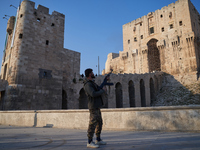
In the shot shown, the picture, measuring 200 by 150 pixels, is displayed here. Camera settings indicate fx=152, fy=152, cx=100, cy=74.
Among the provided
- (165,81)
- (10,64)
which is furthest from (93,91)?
(165,81)

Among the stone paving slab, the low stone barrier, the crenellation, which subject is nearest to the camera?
the stone paving slab

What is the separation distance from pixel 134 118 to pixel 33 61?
11.6 meters

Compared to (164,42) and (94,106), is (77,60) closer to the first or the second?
(94,106)

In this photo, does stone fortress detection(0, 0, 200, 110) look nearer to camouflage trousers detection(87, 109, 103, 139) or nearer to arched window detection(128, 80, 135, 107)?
arched window detection(128, 80, 135, 107)

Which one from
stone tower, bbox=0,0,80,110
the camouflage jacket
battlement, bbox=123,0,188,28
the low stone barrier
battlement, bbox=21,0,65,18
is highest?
battlement, bbox=123,0,188,28

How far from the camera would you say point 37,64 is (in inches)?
558

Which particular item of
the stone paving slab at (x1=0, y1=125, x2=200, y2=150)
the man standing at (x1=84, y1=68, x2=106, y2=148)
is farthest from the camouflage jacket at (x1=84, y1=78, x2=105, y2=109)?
the stone paving slab at (x1=0, y1=125, x2=200, y2=150)

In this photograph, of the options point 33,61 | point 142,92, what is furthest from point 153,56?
point 33,61

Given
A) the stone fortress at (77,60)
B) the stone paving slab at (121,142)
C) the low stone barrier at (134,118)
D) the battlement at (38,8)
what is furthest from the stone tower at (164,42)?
the stone paving slab at (121,142)

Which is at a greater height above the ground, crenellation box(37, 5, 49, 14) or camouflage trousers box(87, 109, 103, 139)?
crenellation box(37, 5, 49, 14)

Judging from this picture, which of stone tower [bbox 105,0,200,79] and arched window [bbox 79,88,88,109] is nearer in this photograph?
arched window [bbox 79,88,88,109]

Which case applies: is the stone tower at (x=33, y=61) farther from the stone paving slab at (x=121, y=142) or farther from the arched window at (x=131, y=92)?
the arched window at (x=131, y=92)

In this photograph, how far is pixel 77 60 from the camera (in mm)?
19891

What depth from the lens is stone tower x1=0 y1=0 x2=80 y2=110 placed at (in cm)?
1302
